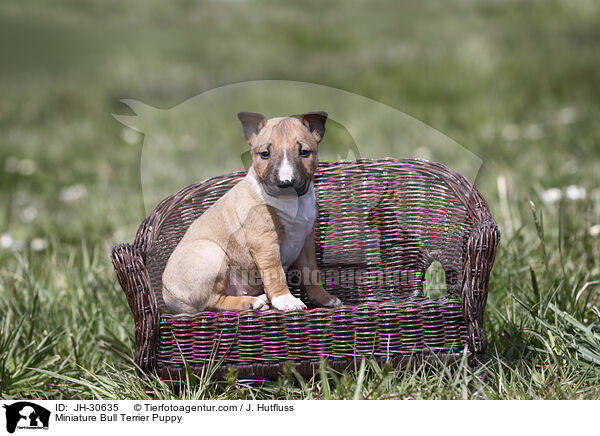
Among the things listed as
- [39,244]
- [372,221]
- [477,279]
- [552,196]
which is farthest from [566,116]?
[39,244]

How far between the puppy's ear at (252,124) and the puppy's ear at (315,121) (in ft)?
0.33

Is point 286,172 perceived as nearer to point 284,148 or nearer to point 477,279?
point 284,148

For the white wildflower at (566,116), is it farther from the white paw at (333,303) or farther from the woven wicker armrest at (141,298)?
the woven wicker armrest at (141,298)

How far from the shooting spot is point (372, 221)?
1943 mm

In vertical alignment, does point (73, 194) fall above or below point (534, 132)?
below

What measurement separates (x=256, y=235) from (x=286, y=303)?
19cm

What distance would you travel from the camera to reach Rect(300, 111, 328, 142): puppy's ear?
4.99ft

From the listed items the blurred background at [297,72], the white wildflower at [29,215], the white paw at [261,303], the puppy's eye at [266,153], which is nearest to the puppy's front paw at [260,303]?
the white paw at [261,303]

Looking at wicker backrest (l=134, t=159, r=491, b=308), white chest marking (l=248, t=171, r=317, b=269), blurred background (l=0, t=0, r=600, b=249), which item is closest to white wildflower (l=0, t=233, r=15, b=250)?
blurred background (l=0, t=0, r=600, b=249)

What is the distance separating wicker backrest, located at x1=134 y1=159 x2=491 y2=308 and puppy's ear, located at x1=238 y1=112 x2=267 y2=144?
14.2 inches

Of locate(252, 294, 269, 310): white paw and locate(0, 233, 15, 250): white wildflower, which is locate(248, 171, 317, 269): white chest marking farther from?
locate(0, 233, 15, 250): white wildflower
